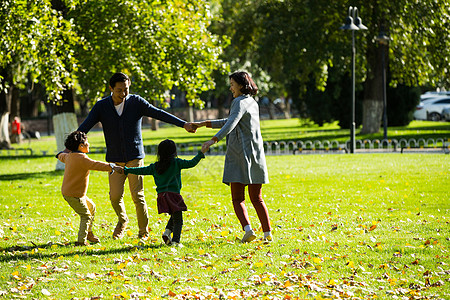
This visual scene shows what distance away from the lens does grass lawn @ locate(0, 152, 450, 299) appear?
5770 millimetres

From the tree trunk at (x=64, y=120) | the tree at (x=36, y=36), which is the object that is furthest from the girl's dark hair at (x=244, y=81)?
the tree trunk at (x=64, y=120)

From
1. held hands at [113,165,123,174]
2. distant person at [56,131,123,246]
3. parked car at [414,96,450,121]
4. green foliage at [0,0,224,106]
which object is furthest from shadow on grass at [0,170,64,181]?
parked car at [414,96,450,121]

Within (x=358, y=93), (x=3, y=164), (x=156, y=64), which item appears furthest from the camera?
(x=358, y=93)

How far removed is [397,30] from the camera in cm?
2592

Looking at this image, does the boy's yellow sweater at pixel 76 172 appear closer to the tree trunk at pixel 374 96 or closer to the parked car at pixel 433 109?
the tree trunk at pixel 374 96

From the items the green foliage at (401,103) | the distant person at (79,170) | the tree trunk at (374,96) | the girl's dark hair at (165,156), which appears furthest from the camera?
the green foliage at (401,103)

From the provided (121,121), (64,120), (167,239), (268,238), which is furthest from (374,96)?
(167,239)

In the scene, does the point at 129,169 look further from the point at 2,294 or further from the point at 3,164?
the point at 3,164

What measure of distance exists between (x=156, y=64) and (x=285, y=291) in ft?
43.4

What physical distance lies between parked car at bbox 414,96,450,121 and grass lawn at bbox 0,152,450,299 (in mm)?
30227

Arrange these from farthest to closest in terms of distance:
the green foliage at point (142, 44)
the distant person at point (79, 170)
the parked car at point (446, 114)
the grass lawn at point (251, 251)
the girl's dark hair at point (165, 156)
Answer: the parked car at point (446, 114) → the green foliage at point (142, 44) → the distant person at point (79, 170) → the girl's dark hair at point (165, 156) → the grass lawn at point (251, 251)

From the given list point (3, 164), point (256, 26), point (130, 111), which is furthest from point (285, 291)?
point (256, 26)

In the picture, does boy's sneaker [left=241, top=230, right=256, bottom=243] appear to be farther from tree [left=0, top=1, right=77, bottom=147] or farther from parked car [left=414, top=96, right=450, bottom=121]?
parked car [left=414, top=96, right=450, bottom=121]

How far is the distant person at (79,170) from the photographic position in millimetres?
7414
